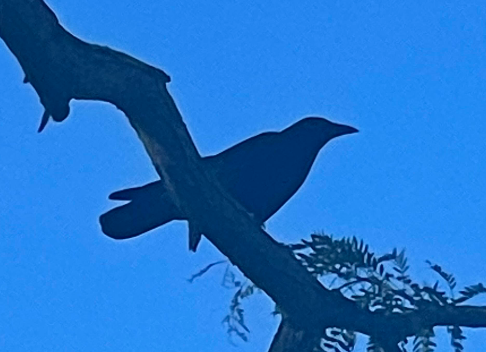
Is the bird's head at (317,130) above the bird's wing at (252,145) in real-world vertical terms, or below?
above

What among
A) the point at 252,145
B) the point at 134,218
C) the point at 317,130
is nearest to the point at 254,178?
the point at 252,145

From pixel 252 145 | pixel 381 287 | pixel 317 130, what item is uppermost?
pixel 317 130

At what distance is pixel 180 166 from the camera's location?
1293 mm

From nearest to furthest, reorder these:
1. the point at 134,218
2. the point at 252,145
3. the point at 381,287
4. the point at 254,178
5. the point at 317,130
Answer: the point at 381,287 → the point at 134,218 → the point at 252,145 → the point at 254,178 → the point at 317,130

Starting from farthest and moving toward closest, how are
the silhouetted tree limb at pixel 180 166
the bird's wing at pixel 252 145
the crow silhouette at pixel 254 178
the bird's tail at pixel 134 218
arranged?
the bird's wing at pixel 252 145 → the bird's tail at pixel 134 218 → the crow silhouette at pixel 254 178 → the silhouetted tree limb at pixel 180 166

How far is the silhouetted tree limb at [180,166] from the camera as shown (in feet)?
4.13

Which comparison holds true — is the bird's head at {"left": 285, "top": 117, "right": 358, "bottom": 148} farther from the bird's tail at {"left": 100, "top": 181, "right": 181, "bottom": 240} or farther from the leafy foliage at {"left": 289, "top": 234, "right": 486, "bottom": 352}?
the leafy foliage at {"left": 289, "top": 234, "right": 486, "bottom": 352}

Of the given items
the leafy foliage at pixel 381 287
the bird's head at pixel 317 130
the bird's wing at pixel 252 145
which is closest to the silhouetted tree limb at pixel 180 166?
the leafy foliage at pixel 381 287

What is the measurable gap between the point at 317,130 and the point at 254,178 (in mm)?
1154

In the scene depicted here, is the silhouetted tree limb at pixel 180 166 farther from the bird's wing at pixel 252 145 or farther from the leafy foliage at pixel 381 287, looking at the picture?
the bird's wing at pixel 252 145

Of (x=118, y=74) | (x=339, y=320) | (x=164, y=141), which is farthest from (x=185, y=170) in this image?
(x=339, y=320)

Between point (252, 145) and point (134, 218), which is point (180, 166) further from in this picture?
point (252, 145)

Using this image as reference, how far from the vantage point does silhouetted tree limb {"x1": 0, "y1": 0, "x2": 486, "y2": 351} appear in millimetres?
1259

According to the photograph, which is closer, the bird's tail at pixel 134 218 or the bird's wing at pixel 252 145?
the bird's tail at pixel 134 218
